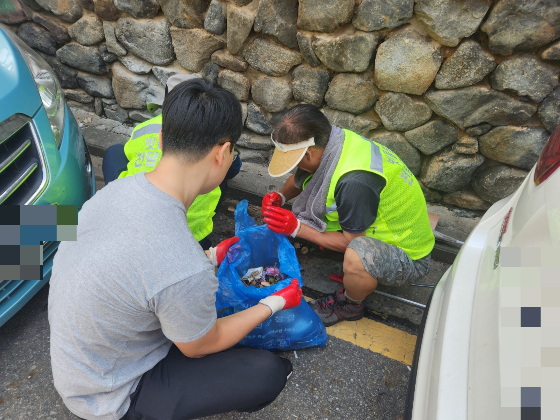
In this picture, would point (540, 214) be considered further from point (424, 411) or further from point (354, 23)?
point (354, 23)

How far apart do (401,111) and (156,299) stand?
230 centimetres

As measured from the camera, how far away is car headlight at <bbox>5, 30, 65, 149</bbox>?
2.25 metres

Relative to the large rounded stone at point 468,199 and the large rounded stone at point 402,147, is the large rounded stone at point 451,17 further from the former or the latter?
the large rounded stone at point 468,199

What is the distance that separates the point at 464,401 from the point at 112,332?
1.13 m

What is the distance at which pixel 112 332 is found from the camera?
4.09 feet

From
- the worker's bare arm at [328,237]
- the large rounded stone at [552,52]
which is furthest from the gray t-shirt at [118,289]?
the large rounded stone at [552,52]

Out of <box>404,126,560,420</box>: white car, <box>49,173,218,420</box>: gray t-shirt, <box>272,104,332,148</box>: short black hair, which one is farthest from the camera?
<box>272,104,332,148</box>: short black hair

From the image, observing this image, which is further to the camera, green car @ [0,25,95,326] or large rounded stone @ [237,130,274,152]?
large rounded stone @ [237,130,274,152]

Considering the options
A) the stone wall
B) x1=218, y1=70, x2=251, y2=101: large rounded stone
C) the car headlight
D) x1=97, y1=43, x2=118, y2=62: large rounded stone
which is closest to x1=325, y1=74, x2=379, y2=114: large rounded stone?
the stone wall

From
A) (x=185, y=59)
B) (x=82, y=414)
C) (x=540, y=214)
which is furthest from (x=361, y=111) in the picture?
(x=82, y=414)

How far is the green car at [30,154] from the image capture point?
1.85 metres

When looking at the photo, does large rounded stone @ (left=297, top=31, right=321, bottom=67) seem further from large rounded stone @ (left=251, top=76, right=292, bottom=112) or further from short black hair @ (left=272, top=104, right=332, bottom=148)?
short black hair @ (left=272, top=104, right=332, bottom=148)

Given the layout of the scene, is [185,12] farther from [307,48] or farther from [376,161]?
[376,161]

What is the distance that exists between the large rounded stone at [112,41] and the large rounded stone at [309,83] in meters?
1.77
